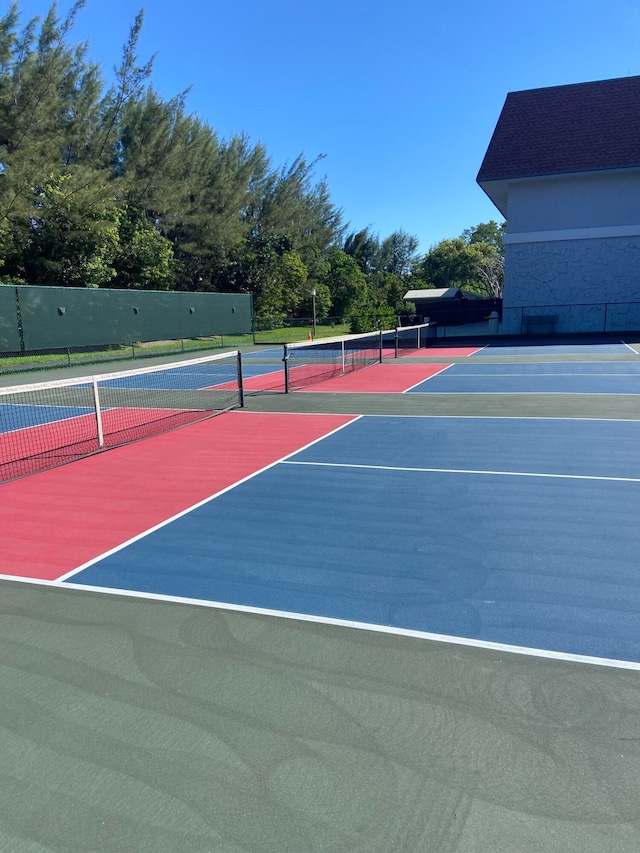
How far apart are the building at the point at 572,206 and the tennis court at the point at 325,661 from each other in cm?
3052

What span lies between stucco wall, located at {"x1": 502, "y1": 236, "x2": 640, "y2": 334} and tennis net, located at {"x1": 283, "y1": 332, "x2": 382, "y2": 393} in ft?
38.2

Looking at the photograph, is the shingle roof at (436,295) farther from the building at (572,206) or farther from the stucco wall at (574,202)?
the stucco wall at (574,202)

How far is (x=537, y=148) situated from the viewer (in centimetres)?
3444

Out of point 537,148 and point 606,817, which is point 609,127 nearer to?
point 537,148

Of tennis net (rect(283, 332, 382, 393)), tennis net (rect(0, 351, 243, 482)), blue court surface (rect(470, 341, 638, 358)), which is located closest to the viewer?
tennis net (rect(0, 351, 243, 482))

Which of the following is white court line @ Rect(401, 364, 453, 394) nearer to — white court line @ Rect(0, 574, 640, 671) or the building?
white court line @ Rect(0, 574, 640, 671)

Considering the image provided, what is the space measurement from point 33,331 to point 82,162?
19012 millimetres

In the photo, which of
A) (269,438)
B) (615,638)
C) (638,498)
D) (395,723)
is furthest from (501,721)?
(269,438)

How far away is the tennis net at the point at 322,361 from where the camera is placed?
56.5 ft

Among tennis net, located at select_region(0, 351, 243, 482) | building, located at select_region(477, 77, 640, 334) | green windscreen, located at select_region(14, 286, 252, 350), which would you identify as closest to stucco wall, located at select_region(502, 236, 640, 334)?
building, located at select_region(477, 77, 640, 334)

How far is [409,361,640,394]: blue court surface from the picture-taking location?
583 inches

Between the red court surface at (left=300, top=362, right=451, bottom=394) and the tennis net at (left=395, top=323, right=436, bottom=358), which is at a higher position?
the tennis net at (left=395, top=323, right=436, bottom=358)

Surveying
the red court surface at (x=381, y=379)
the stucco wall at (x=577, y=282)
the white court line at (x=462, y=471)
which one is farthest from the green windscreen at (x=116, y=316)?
the white court line at (x=462, y=471)

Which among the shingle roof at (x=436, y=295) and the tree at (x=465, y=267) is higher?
the tree at (x=465, y=267)
